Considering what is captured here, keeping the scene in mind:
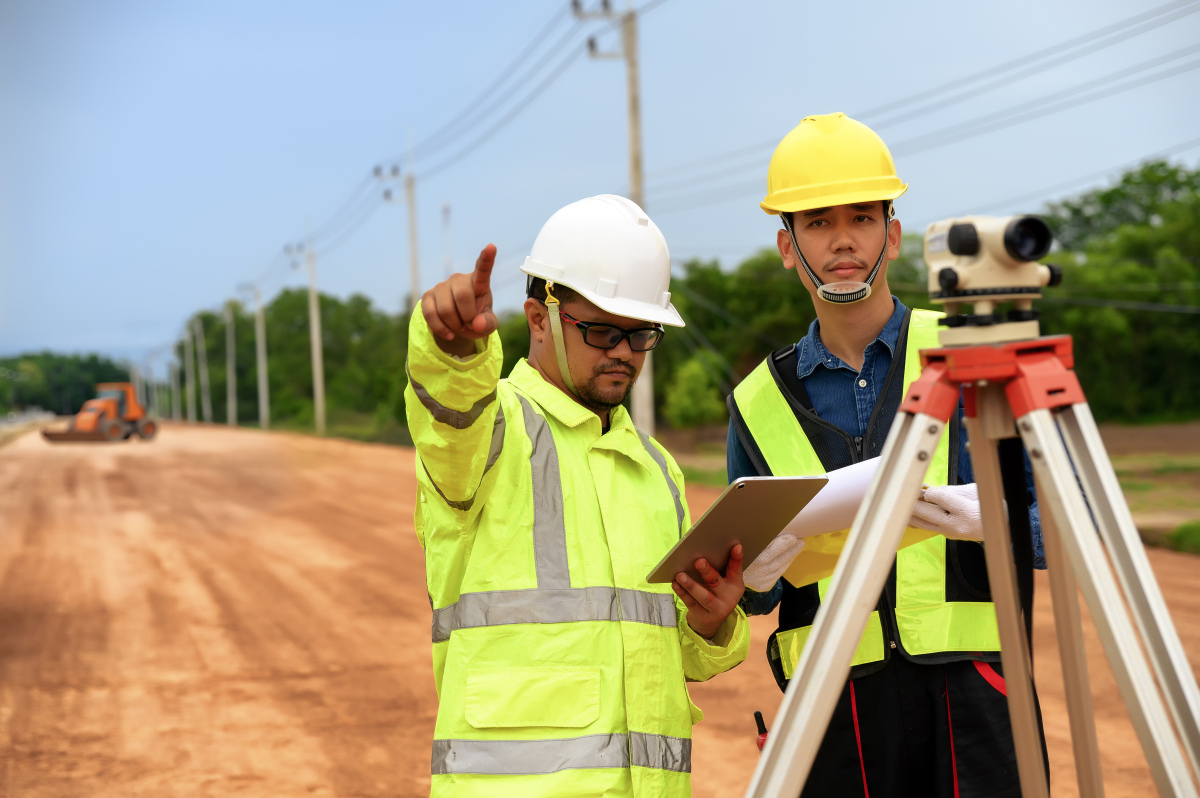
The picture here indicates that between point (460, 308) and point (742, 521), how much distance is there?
675mm

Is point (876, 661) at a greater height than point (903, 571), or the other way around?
point (903, 571)

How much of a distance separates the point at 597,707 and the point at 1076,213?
48.2 metres

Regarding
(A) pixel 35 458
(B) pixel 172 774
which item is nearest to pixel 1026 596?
(B) pixel 172 774

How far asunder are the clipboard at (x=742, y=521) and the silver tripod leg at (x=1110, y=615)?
1.58 feet

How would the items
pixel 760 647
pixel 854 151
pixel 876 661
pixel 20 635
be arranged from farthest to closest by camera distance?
1. pixel 20 635
2. pixel 760 647
3. pixel 854 151
4. pixel 876 661

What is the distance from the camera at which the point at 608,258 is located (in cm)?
235

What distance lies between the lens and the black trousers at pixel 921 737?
2.27 metres

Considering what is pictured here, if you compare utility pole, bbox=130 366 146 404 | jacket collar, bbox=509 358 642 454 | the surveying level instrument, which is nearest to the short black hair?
jacket collar, bbox=509 358 642 454

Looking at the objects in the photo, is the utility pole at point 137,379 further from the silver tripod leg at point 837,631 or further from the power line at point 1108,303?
the silver tripod leg at point 837,631

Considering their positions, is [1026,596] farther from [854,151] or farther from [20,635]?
[20,635]

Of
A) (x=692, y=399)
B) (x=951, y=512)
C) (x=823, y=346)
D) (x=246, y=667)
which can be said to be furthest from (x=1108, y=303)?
(x=951, y=512)

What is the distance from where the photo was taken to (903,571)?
2340mm

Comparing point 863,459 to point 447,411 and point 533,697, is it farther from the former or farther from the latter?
point 447,411

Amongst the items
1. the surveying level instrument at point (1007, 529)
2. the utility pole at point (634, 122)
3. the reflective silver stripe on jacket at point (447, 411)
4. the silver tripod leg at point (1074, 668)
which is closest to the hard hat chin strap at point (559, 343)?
the reflective silver stripe on jacket at point (447, 411)
